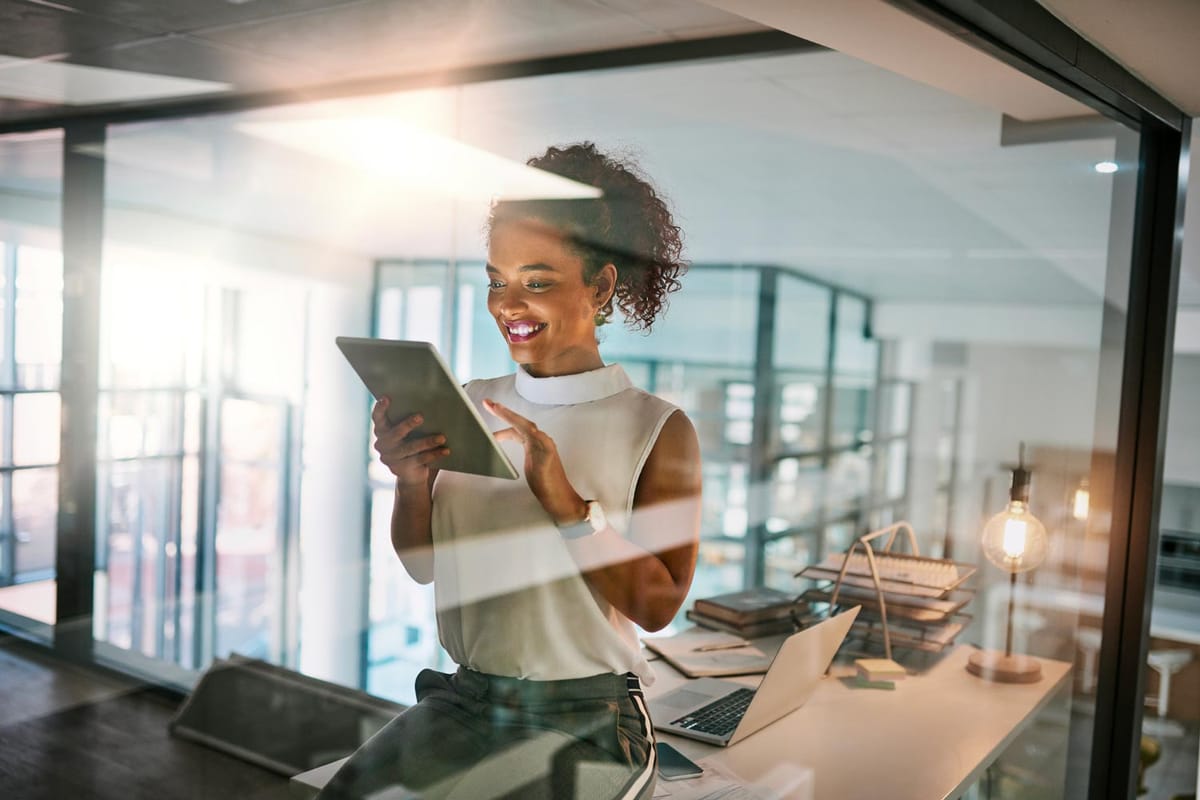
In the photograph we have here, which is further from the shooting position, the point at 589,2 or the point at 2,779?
the point at 589,2

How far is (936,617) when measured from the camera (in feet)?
6.83

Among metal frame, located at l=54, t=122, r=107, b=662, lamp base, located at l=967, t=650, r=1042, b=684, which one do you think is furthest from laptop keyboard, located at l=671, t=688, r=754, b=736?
metal frame, located at l=54, t=122, r=107, b=662

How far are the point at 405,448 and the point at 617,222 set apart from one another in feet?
1.23

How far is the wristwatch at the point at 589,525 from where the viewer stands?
44.0 inches

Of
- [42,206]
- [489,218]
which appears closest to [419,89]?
[489,218]

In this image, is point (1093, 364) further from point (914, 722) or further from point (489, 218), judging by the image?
point (489, 218)

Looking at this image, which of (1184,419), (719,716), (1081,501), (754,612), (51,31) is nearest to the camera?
(51,31)

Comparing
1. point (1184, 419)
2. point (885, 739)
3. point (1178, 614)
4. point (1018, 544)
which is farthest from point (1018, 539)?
point (1178, 614)

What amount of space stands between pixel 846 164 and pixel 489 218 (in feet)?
4.26

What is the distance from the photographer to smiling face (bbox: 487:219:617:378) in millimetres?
1059

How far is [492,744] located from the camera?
114 centimetres

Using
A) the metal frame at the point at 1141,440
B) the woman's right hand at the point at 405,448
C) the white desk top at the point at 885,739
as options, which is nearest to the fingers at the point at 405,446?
the woman's right hand at the point at 405,448

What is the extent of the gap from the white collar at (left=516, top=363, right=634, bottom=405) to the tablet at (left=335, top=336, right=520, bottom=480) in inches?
2.7

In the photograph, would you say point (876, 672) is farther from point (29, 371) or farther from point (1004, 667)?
point (29, 371)
